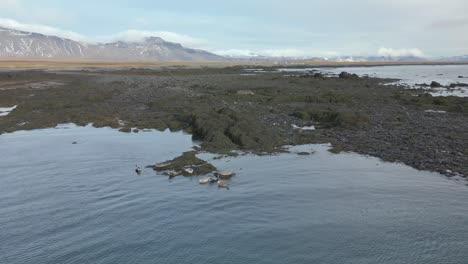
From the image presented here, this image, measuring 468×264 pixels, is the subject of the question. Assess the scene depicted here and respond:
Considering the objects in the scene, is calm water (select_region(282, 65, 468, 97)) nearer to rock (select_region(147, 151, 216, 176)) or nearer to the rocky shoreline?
the rocky shoreline

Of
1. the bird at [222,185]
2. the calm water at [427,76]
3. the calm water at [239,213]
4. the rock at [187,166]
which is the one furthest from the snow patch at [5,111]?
the calm water at [427,76]

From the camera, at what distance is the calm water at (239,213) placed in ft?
37.4

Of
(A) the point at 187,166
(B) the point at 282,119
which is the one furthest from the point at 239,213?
(B) the point at 282,119

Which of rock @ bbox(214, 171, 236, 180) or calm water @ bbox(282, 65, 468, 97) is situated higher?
rock @ bbox(214, 171, 236, 180)

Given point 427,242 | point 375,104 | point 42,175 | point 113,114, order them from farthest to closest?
point 375,104 < point 113,114 < point 42,175 < point 427,242

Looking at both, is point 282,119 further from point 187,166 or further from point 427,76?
point 427,76

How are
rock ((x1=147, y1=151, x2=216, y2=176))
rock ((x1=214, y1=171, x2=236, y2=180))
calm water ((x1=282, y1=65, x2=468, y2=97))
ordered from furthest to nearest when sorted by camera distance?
1. calm water ((x1=282, y1=65, x2=468, y2=97))
2. rock ((x1=147, y1=151, x2=216, y2=176))
3. rock ((x1=214, y1=171, x2=236, y2=180))

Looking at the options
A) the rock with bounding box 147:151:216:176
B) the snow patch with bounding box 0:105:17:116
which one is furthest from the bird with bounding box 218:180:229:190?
the snow patch with bounding box 0:105:17:116

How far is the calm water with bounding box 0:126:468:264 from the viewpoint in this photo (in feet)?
37.4

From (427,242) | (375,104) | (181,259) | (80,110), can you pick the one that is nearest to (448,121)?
(375,104)

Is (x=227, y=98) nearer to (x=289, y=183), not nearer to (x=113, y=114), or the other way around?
(x=113, y=114)

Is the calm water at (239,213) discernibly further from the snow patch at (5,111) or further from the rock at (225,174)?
the snow patch at (5,111)

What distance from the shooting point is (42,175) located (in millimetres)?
18703

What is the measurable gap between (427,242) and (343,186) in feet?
16.9
